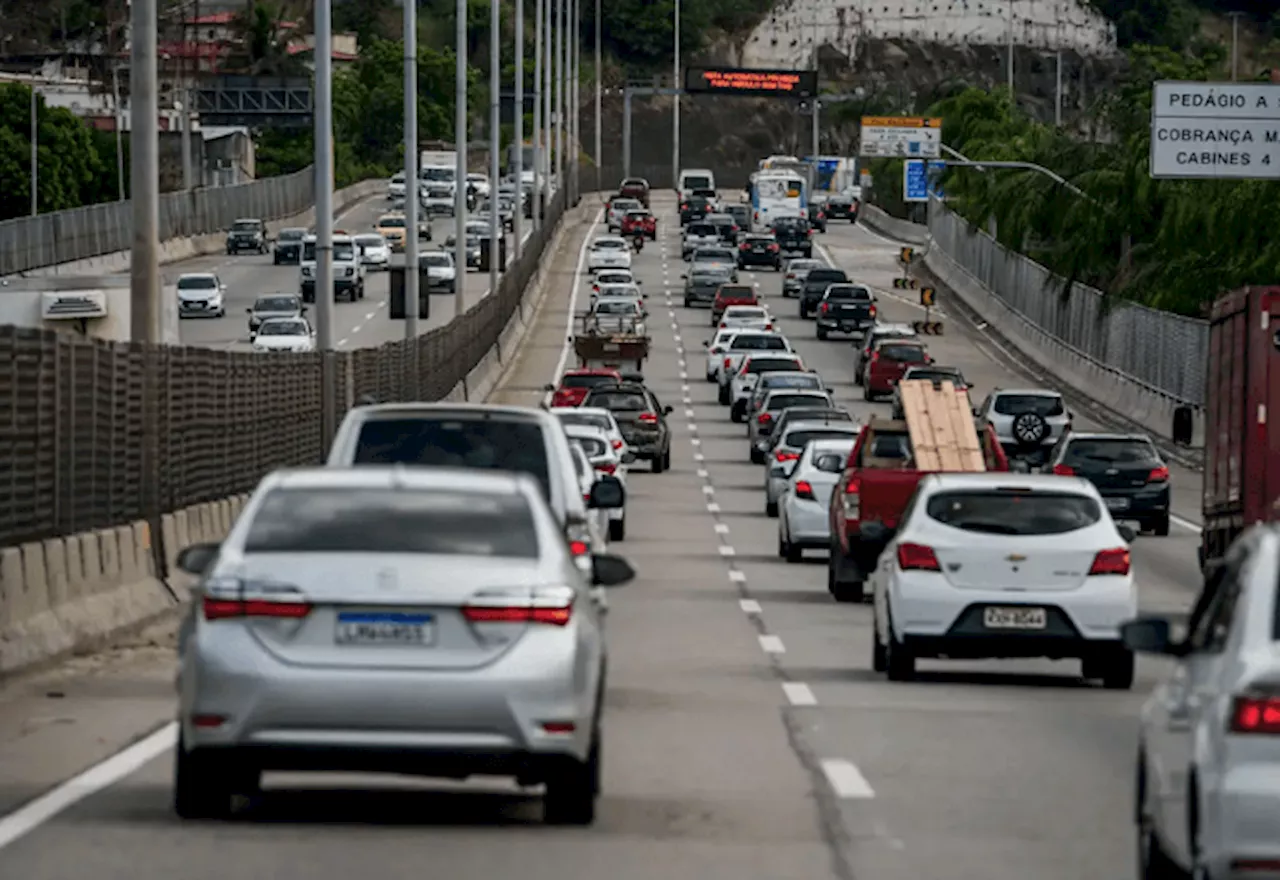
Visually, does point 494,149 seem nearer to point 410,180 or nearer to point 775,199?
point 410,180

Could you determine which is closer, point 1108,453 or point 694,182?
point 1108,453

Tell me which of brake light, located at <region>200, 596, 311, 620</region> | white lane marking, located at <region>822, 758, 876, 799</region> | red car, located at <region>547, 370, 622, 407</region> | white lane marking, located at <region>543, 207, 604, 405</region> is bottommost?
white lane marking, located at <region>543, 207, 604, 405</region>

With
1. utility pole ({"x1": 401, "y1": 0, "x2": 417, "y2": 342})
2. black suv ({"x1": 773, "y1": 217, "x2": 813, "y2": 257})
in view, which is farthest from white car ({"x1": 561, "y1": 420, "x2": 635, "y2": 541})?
black suv ({"x1": 773, "y1": 217, "x2": 813, "y2": 257})

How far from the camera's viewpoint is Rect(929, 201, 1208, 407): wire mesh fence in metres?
73.0

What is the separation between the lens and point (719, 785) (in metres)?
15.3

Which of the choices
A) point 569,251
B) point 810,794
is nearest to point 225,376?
point 810,794

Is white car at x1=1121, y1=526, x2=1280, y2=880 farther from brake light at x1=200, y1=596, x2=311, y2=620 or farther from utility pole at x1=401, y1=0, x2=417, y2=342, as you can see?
utility pole at x1=401, y1=0, x2=417, y2=342

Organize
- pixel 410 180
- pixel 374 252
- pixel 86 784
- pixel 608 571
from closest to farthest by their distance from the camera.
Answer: pixel 86 784 → pixel 608 571 → pixel 410 180 → pixel 374 252

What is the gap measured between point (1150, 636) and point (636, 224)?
137862mm

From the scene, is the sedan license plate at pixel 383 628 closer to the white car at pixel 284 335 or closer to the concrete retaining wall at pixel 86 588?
the concrete retaining wall at pixel 86 588

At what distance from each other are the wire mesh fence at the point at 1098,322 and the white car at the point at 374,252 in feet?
70.7

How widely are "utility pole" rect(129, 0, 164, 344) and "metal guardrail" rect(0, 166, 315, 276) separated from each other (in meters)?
72.3

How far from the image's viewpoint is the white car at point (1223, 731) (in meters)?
9.17

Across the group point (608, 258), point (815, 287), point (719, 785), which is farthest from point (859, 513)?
point (608, 258)
